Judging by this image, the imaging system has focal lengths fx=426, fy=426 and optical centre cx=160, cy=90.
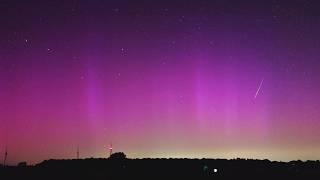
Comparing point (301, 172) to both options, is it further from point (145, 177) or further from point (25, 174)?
point (25, 174)

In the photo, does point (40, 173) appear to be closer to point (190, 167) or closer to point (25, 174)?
point (25, 174)

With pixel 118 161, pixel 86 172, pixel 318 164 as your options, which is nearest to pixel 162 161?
pixel 118 161

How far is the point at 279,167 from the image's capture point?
99250mm

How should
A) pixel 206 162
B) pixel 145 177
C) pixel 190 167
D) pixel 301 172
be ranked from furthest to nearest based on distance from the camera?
pixel 206 162 → pixel 190 167 → pixel 301 172 → pixel 145 177

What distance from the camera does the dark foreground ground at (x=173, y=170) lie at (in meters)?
87.5

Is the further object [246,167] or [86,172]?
[246,167]

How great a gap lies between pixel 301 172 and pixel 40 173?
56953 mm

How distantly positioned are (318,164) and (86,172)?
59.7m

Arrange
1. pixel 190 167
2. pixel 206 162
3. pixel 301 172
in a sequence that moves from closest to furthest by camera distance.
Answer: pixel 301 172, pixel 190 167, pixel 206 162

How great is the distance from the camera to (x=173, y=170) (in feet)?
318

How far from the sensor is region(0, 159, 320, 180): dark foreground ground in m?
87.5

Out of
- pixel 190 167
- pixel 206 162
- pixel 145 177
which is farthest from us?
pixel 206 162

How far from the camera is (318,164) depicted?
361ft

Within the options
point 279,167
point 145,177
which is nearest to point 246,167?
point 279,167
